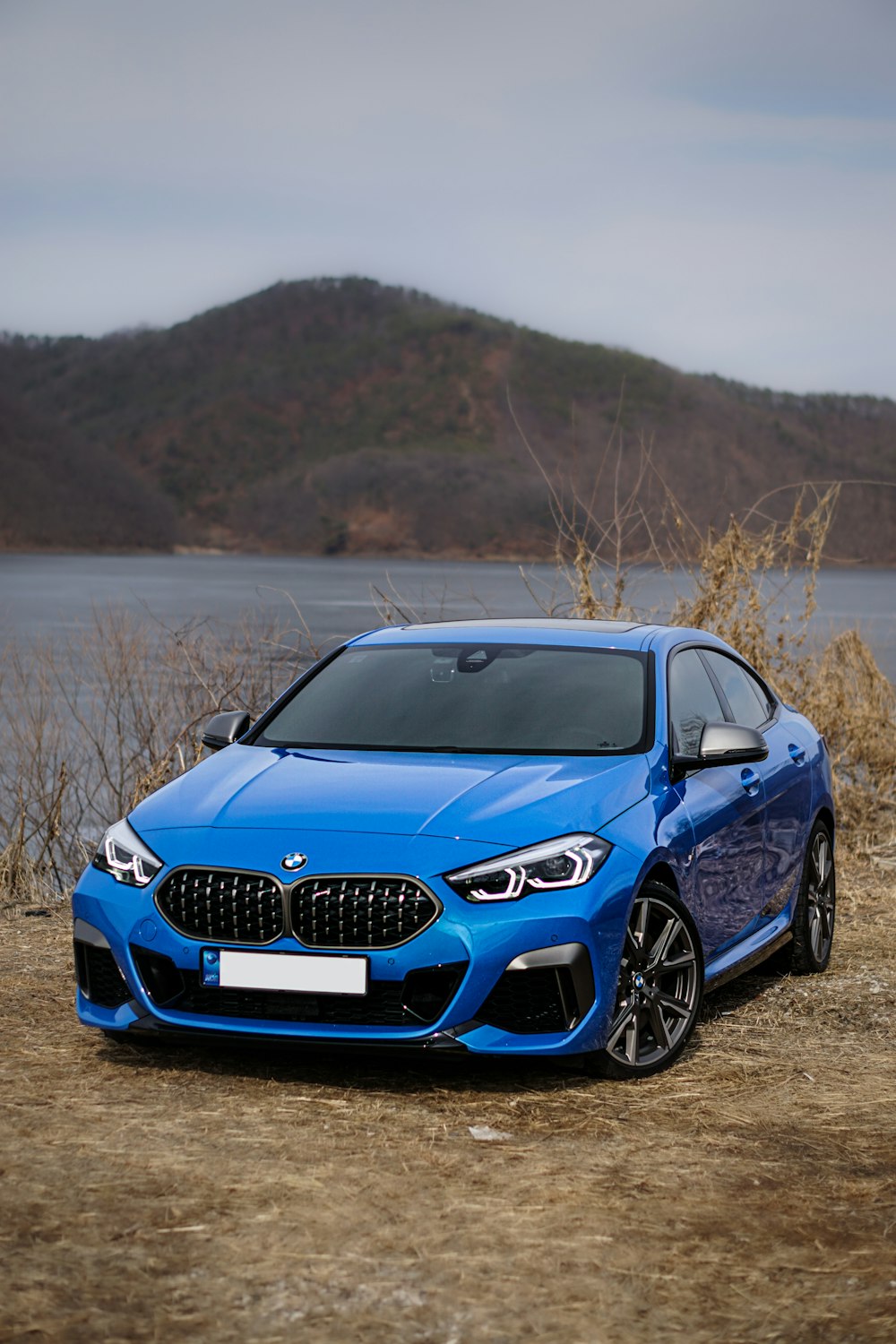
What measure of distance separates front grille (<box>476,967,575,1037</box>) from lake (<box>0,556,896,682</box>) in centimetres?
629

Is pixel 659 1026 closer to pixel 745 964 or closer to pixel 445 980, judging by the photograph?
pixel 445 980

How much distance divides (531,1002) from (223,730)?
1.98 metres

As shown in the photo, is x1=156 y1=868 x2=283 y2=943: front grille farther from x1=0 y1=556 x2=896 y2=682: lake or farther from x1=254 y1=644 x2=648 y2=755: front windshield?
x1=0 y1=556 x2=896 y2=682: lake

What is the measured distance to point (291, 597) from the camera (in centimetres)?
1978

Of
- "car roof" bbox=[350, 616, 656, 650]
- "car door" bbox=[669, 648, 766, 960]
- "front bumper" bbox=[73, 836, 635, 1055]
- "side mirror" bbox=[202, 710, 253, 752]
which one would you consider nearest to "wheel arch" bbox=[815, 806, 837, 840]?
"car door" bbox=[669, 648, 766, 960]

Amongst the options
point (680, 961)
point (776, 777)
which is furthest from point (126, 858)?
point (776, 777)

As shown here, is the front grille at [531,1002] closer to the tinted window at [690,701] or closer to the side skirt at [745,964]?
the side skirt at [745,964]

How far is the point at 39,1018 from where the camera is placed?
254 inches

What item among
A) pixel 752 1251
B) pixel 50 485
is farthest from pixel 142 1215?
pixel 50 485

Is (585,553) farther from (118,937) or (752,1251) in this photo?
(752,1251)

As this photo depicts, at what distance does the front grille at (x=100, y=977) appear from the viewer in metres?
5.40

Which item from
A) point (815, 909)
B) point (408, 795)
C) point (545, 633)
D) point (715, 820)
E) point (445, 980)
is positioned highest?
point (545, 633)

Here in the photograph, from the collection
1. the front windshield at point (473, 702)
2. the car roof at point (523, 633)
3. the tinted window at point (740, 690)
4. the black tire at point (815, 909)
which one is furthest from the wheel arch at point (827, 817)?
the front windshield at point (473, 702)

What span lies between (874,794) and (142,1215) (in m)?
10.5
